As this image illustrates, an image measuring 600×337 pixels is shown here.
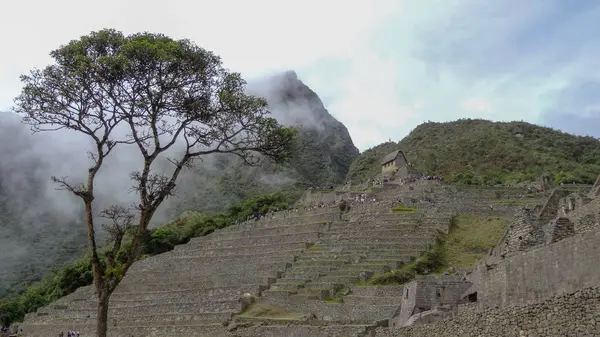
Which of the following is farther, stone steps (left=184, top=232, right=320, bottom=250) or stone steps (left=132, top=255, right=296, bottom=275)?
stone steps (left=184, top=232, right=320, bottom=250)

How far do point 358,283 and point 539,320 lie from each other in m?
17.4

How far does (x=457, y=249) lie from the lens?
3244cm

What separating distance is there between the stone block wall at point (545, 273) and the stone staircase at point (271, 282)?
8.59 meters

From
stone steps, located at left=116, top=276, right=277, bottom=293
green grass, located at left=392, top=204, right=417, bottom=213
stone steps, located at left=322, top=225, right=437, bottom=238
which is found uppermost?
green grass, located at left=392, top=204, right=417, bottom=213

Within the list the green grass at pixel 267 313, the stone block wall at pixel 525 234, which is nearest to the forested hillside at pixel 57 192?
the green grass at pixel 267 313

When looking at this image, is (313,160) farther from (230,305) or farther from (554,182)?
(230,305)

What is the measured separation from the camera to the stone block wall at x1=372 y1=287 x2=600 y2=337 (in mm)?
10430

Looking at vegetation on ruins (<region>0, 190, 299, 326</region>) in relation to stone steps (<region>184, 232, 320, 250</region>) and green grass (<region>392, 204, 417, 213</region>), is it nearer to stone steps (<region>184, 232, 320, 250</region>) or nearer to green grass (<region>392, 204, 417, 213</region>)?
stone steps (<region>184, 232, 320, 250</region>)

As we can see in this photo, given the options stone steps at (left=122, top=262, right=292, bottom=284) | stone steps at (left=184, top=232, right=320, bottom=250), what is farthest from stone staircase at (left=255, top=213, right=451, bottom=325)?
stone steps at (left=122, top=262, right=292, bottom=284)

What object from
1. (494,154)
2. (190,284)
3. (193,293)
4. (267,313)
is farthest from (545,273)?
(494,154)

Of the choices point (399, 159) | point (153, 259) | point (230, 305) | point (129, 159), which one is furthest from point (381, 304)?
point (129, 159)

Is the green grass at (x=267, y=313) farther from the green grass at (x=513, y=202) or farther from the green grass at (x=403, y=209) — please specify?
the green grass at (x=513, y=202)

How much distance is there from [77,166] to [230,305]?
4502cm

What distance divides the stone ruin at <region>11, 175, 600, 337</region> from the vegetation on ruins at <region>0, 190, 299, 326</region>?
6428 mm
